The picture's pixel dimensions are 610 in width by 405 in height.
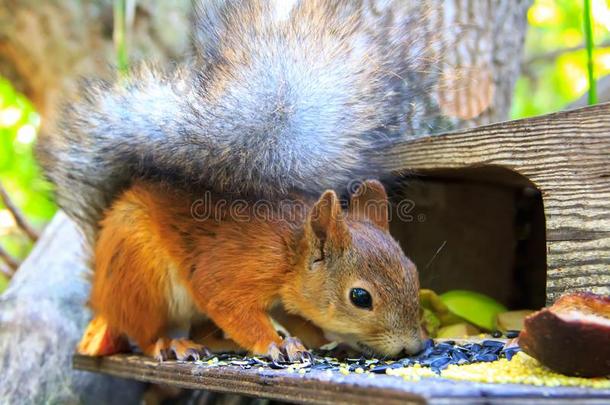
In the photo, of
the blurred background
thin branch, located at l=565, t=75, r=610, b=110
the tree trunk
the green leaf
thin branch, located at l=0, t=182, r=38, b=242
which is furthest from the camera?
the blurred background

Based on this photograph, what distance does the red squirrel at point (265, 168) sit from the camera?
150cm

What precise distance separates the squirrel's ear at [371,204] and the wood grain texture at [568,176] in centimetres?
24

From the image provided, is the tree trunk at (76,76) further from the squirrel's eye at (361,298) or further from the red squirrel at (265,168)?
the squirrel's eye at (361,298)

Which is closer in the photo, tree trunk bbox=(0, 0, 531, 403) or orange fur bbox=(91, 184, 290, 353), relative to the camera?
orange fur bbox=(91, 184, 290, 353)

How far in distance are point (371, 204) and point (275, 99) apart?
0.34 metres

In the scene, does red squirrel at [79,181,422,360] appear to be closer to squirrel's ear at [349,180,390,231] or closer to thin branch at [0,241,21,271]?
squirrel's ear at [349,180,390,231]

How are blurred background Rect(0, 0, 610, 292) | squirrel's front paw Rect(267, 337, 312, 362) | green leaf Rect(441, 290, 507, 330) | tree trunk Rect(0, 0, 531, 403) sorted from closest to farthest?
1. squirrel's front paw Rect(267, 337, 312, 362)
2. green leaf Rect(441, 290, 507, 330)
3. tree trunk Rect(0, 0, 531, 403)
4. blurred background Rect(0, 0, 610, 292)

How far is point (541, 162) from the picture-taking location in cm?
149

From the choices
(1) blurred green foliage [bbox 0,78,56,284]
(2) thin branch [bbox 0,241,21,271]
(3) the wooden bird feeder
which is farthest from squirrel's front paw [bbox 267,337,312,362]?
(1) blurred green foliage [bbox 0,78,56,284]

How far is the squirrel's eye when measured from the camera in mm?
1453

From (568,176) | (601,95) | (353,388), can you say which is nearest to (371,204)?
(568,176)

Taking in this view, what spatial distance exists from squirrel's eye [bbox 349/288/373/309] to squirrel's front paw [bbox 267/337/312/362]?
0.49 ft

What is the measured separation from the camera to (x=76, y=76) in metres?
2.48

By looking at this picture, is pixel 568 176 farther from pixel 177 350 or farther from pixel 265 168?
pixel 177 350
